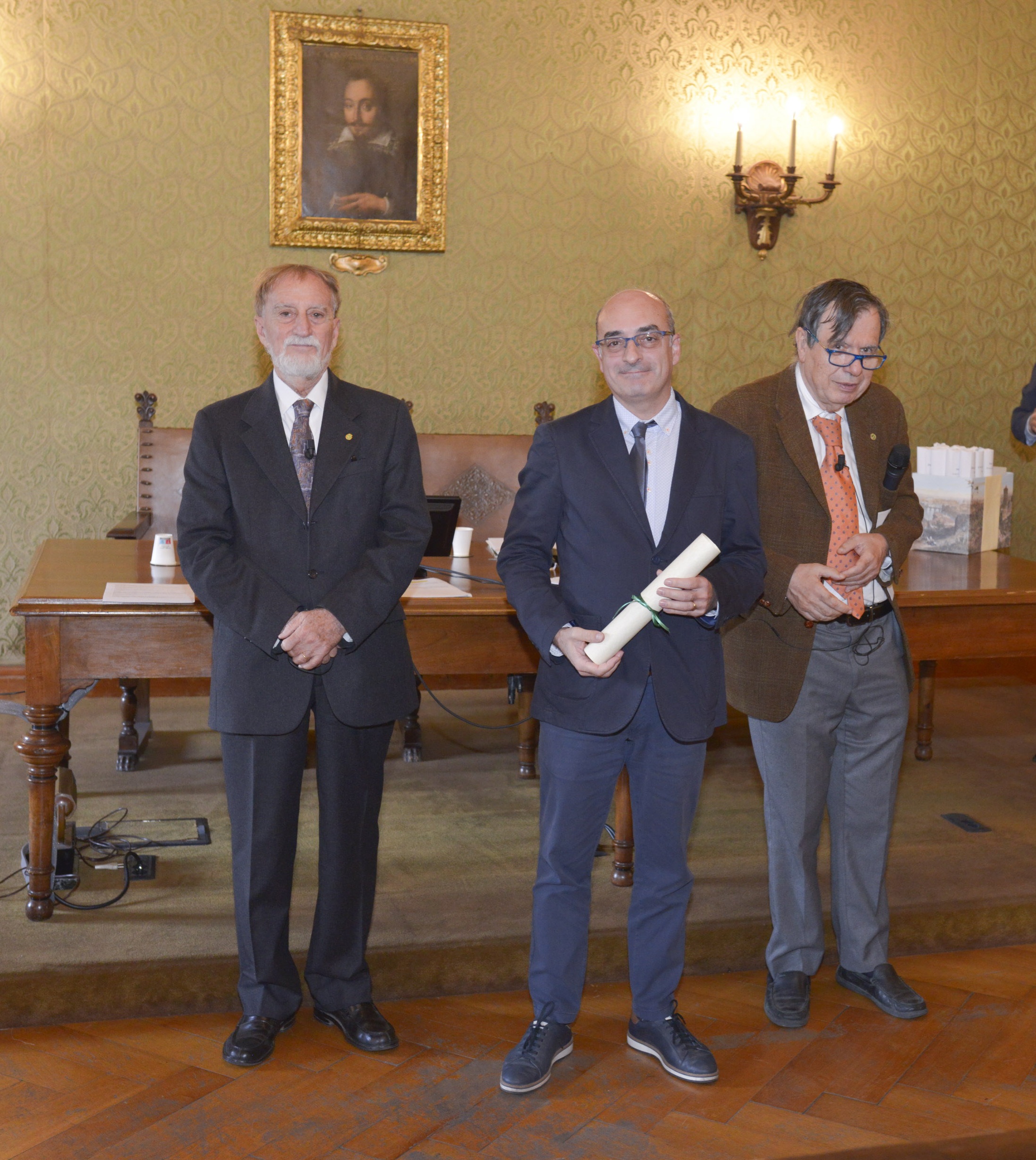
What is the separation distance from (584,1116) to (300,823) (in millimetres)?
1702

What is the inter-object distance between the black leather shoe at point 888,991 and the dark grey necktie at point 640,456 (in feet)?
4.31

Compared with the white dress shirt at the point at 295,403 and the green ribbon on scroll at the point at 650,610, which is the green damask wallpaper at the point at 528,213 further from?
the green ribbon on scroll at the point at 650,610

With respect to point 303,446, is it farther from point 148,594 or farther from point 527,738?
point 527,738

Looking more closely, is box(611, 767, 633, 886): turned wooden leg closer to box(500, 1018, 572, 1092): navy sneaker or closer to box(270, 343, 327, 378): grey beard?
box(500, 1018, 572, 1092): navy sneaker

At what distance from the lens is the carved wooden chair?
15.2 ft

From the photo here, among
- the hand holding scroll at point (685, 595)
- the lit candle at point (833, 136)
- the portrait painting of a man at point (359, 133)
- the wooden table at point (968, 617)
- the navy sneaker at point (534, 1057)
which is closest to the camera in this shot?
the hand holding scroll at point (685, 595)

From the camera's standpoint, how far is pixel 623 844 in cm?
332

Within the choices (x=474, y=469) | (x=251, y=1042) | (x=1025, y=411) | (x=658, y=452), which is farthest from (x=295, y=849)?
(x=474, y=469)

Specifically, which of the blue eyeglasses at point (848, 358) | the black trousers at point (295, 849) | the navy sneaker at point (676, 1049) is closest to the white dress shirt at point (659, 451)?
the blue eyeglasses at point (848, 358)

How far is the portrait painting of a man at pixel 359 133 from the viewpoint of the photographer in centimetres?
525

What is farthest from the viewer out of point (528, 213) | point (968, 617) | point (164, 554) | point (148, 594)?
point (528, 213)

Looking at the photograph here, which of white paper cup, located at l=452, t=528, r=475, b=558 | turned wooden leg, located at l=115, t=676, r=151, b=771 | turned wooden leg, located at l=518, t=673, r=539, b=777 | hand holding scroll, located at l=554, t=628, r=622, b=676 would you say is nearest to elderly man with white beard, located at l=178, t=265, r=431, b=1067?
hand holding scroll, located at l=554, t=628, r=622, b=676

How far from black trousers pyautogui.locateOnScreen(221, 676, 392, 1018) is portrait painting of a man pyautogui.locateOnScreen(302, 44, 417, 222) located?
11.5ft

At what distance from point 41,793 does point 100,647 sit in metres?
0.39
